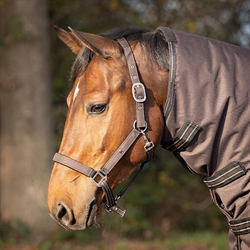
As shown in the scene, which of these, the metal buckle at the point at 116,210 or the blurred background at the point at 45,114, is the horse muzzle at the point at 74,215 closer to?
the metal buckle at the point at 116,210

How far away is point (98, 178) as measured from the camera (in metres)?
2.52

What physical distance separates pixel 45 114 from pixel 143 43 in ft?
14.1

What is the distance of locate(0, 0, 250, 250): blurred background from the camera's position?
642cm

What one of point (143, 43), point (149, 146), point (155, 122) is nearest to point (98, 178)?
point (149, 146)

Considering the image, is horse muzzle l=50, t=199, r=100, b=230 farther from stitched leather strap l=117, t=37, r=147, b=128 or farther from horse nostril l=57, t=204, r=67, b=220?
stitched leather strap l=117, t=37, r=147, b=128

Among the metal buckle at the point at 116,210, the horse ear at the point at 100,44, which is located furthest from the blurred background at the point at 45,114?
the horse ear at the point at 100,44

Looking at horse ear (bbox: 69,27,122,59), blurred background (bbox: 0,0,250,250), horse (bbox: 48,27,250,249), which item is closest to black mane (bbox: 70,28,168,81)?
horse (bbox: 48,27,250,249)

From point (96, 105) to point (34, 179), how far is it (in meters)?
4.33

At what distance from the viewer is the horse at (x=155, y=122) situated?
250 cm

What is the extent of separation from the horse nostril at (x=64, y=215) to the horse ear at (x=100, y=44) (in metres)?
0.85

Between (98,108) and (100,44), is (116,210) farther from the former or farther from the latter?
(100,44)

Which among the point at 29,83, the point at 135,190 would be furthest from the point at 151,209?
the point at 29,83

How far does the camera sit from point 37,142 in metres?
6.61

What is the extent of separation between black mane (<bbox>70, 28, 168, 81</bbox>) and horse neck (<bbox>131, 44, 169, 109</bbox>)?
1.2 inches
